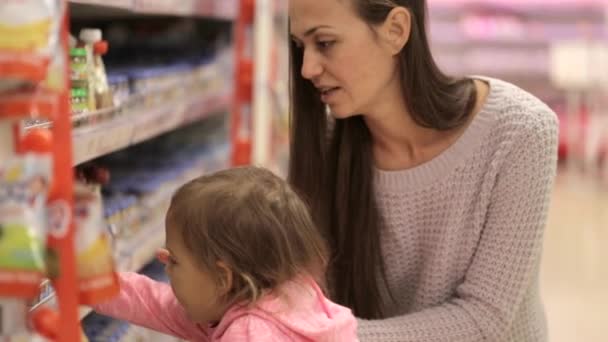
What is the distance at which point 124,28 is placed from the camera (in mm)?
3301

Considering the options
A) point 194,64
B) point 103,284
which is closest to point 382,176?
point 103,284

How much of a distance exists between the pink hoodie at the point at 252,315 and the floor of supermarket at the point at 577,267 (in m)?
2.47

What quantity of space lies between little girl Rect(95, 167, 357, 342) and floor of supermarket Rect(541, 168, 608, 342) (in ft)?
8.36

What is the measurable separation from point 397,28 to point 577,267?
3343mm

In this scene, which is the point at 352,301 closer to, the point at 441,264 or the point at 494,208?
the point at 441,264

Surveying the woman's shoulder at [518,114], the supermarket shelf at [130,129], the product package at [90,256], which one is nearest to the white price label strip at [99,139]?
the supermarket shelf at [130,129]

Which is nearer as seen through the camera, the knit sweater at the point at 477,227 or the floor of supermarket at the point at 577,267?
the knit sweater at the point at 477,227

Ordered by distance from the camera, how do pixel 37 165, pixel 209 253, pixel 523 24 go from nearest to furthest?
pixel 37 165 → pixel 209 253 → pixel 523 24

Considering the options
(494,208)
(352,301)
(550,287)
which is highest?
(494,208)

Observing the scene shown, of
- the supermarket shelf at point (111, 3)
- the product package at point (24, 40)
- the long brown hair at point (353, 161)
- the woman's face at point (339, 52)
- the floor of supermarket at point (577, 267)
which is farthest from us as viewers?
the floor of supermarket at point (577, 267)

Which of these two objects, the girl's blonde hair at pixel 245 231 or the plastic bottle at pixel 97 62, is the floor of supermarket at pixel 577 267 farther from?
the girl's blonde hair at pixel 245 231

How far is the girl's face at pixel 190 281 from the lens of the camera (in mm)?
1322

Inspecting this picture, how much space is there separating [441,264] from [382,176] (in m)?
0.23

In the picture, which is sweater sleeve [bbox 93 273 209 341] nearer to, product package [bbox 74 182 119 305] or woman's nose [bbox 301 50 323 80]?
product package [bbox 74 182 119 305]
